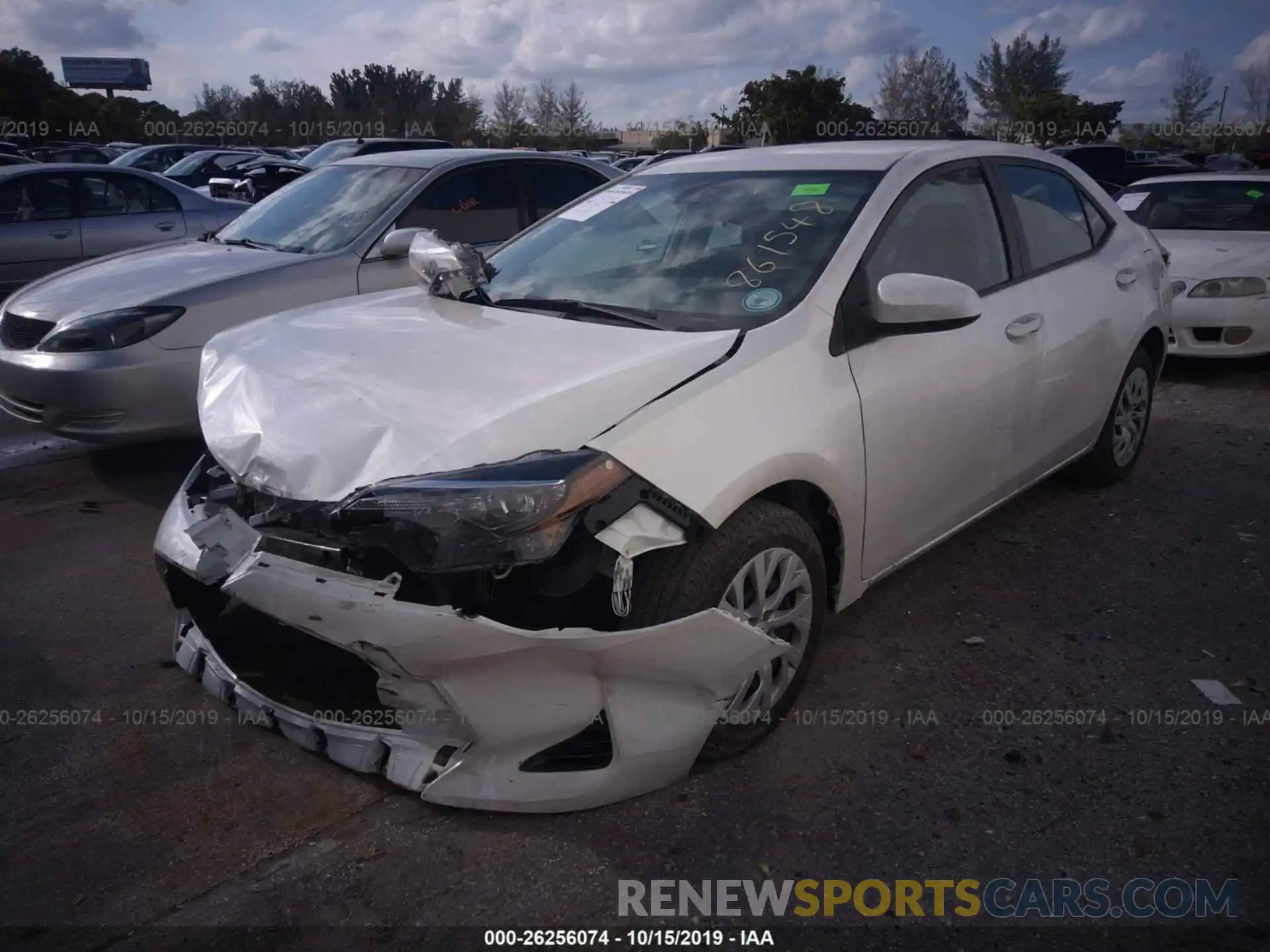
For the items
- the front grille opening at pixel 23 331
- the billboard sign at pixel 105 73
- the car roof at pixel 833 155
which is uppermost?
the billboard sign at pixel 105 73

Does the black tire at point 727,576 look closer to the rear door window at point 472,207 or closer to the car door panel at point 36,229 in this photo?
the rear door window at point 472,207

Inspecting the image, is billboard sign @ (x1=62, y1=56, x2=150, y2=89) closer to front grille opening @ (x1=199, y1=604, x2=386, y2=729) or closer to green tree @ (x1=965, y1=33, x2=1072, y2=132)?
green tree @ (x1=965, y1=33, x2=1072, y2=132)

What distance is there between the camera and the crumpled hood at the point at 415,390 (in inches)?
93.7

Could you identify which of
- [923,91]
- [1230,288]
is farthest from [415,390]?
[923,91]

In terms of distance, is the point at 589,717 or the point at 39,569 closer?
the point at 589,717

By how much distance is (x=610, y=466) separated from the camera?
2320mm

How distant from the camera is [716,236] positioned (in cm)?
341

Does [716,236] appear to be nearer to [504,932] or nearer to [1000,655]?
[1000,655]

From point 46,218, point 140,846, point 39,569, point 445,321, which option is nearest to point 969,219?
point 445,321

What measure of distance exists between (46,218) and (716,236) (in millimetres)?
7899

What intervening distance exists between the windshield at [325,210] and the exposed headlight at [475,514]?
3.62 metres

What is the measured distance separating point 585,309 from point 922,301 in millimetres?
1076

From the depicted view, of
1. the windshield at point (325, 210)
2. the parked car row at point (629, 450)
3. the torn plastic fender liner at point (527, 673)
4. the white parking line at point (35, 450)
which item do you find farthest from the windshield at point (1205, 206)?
the white parking line at point (35, 450)

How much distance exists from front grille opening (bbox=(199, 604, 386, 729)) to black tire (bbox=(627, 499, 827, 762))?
72 cm
